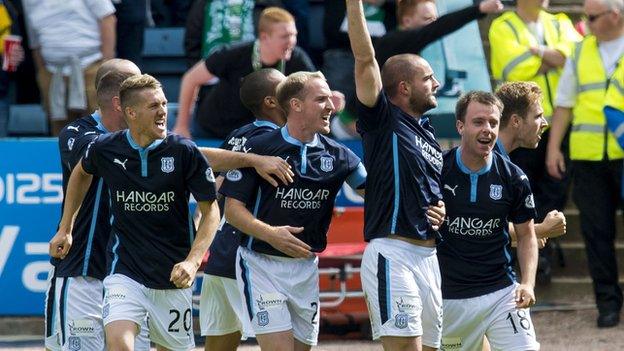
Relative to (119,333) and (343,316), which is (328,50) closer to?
(343,316)

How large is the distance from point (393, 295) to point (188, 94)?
392 cm

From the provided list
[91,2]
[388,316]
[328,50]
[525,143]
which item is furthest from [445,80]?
[388,316]

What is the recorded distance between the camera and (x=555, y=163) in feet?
37.6

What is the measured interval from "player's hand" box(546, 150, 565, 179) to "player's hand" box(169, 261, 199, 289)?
4.20 meters

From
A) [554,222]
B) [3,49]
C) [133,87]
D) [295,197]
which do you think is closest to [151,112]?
[133,87]

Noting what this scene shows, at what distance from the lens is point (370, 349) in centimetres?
1092

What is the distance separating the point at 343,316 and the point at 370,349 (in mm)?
388

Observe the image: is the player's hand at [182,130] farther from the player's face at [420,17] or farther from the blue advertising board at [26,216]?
the player's face at [420,17]

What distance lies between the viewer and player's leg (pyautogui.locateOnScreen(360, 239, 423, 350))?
8.19m

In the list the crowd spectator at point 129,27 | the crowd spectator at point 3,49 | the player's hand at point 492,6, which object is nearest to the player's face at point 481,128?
the player's hand at point 492,6

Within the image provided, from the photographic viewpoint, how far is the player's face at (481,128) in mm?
8383

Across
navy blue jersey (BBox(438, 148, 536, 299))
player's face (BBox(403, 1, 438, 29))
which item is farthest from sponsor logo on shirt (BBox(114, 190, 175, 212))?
player's face (BBox(403, 1, 438, 29))

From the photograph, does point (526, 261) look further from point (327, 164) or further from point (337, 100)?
point (337, 100)

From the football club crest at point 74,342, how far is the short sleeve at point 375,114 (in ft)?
6.38
